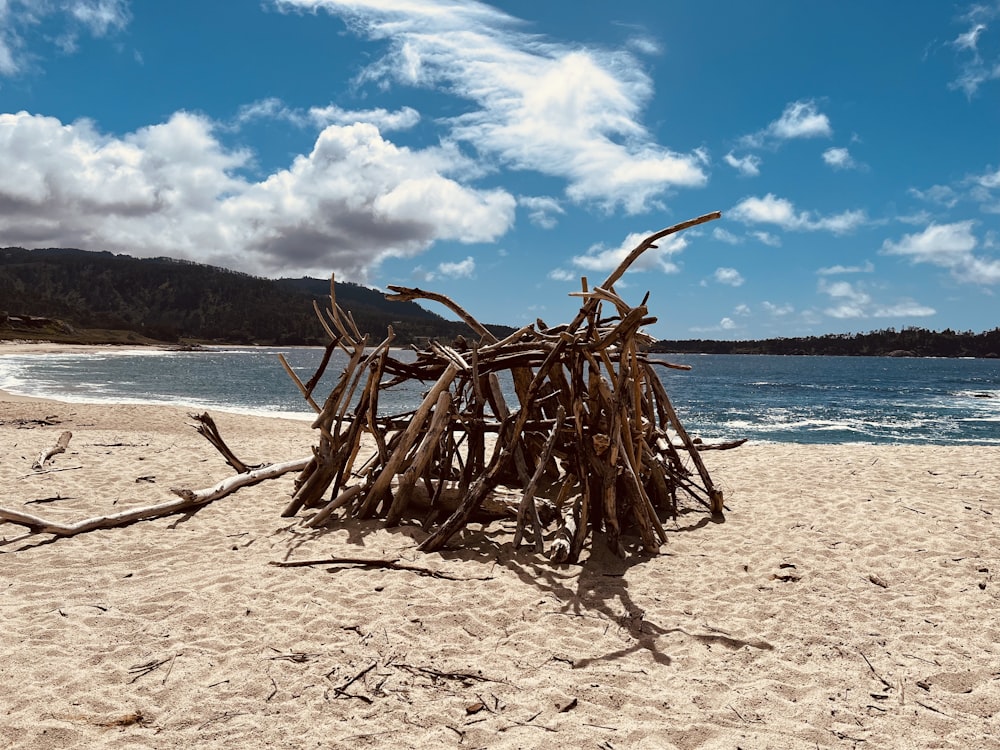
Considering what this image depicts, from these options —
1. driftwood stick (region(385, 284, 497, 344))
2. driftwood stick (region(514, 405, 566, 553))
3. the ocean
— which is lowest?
the ocean

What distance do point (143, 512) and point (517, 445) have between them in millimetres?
4244

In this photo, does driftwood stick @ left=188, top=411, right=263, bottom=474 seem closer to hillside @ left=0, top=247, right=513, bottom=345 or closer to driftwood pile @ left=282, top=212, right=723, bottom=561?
driftwood pile @ left=282, top=212, right=723, bottom=561

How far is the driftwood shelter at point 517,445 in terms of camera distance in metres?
5.66

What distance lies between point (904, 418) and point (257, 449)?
29684 millimetres

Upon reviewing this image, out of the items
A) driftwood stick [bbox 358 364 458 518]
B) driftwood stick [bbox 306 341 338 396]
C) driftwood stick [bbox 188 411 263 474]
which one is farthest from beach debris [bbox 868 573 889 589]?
driftwood stick [bbox 188 411 263 474]

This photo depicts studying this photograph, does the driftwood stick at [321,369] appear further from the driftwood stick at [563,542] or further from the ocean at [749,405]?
the ocean at [749,405]

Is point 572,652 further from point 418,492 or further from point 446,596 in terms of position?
point 418,492

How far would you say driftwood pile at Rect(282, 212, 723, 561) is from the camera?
5.64m

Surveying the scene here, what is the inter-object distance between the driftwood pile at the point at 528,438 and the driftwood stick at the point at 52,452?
5.34 metres

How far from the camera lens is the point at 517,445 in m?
6.65

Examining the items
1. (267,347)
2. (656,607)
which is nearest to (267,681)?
(656,607)

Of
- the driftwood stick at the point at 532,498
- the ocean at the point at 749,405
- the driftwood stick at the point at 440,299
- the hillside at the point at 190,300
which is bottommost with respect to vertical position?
the ocean at the point at 749,405

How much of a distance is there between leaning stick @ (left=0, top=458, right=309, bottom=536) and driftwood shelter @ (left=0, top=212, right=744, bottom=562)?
0.01 meters

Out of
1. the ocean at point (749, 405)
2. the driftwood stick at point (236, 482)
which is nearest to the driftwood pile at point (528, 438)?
the driftwood stick at point (236, 482)
